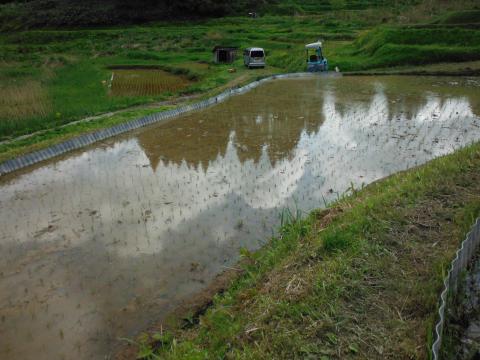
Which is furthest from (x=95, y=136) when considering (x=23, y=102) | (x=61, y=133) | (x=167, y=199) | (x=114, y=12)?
(x=114, y=12)

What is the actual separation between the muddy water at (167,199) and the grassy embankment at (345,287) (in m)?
0.86

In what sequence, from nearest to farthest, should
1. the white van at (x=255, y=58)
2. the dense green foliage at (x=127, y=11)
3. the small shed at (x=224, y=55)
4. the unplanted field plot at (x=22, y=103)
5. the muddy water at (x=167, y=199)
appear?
1. the muddy water at (x=167, y=199)
2. the unplanted field plot at (x=22, y=103)
3. the white van at (x=255, y=58)
4. the small shed at (x=224, y=55)
5. the dense green foliage at (x=127, y=11)

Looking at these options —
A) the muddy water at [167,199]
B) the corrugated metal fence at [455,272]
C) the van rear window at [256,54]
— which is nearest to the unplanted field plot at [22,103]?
the muddy water at [167,199]

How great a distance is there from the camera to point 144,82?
2219cm

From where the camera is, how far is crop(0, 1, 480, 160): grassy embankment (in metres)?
14.0

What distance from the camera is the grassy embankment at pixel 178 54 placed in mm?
14047

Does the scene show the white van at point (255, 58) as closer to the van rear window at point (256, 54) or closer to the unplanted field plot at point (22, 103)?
the van rear window at point (256, 54)

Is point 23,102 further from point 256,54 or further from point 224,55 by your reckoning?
point 224,55

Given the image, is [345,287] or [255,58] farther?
[255,58]

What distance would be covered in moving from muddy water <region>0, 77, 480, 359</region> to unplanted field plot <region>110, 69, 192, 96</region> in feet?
20.3

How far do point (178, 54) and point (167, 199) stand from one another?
2555 cm

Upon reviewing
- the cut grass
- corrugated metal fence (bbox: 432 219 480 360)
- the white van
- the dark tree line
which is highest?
the dark tree line

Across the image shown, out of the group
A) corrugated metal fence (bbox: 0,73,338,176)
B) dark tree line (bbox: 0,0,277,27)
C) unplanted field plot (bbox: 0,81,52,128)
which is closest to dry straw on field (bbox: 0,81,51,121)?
unplanted field plot (bbox: 0,81,52,128)

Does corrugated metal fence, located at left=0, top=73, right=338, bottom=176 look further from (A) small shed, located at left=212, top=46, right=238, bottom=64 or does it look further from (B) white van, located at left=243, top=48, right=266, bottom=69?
(A) small shed, located at left=212, top=46, right=238, bottom=64
